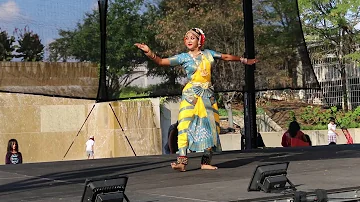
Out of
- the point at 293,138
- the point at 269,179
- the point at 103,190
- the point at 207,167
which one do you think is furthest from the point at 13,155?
the point at 103,190

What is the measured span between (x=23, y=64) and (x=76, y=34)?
2.81 ft

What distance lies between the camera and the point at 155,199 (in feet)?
20.5

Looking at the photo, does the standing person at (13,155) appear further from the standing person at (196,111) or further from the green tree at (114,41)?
the standing person at (196,111)

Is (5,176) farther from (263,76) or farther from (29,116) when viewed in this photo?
(29,116)

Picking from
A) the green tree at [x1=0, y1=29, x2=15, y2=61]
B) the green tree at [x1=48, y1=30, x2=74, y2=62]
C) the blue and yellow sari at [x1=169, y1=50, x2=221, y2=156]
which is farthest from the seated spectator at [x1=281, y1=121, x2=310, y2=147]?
the blue and yellow sari at [x1=169, y1=50, x2=221, y2=156]

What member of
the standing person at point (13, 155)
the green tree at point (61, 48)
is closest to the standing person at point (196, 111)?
the green tree at point (61, 48)

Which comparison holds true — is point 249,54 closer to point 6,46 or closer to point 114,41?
point 114,41

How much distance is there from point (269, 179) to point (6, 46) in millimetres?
5662

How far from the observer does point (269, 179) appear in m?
6.47

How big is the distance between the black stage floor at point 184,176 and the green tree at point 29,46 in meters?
1.51

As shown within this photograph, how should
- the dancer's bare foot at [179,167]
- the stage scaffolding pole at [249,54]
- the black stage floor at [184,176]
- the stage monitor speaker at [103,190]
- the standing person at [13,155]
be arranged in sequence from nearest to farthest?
the stage monitor speaker at [103,190], the black stage floor at [184,176], the dancer's bare foot at [179,167], the stage scaffolding pole at [249,54], the standing person at [13,155]

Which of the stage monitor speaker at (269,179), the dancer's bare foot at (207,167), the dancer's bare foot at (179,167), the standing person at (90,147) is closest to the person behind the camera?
the stage monitor speaker at (269,179)

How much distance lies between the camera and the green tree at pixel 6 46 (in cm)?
1102

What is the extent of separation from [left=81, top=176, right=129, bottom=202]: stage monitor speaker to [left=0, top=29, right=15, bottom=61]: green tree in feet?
18.9
